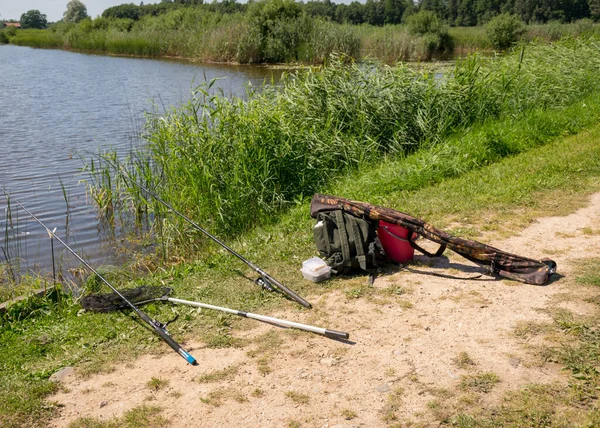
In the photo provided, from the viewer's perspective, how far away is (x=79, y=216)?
367 inches

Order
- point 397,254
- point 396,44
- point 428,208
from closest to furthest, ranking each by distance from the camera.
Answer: point 397,254 < point 428,208 < point 396,44

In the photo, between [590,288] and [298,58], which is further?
[298,58]

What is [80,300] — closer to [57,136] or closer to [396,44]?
[57,136]

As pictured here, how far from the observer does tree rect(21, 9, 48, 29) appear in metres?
109

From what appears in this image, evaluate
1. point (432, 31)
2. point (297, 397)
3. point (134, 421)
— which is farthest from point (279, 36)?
point (134, 421)

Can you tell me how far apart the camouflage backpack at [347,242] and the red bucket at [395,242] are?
0.36ft

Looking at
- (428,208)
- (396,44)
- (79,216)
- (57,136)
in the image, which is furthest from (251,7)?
(428,208)

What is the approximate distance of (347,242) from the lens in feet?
16.9

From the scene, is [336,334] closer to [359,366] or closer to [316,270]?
[359,366]

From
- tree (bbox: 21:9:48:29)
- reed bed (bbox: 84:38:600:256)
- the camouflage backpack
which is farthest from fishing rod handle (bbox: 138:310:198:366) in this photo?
tree (bbox: 21:9:48:29)

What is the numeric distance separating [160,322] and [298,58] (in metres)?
28.1

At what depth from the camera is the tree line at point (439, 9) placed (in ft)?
209

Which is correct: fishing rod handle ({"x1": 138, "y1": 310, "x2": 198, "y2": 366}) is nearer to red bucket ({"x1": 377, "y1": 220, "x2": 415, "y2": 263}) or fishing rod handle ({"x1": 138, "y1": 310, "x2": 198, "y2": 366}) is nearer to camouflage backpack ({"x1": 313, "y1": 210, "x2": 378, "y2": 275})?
camouflage backpack ({"x1": 313, "y1": 210, "x2": 378, "y2": 275})

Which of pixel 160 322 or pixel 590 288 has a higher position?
pixel 590 288
